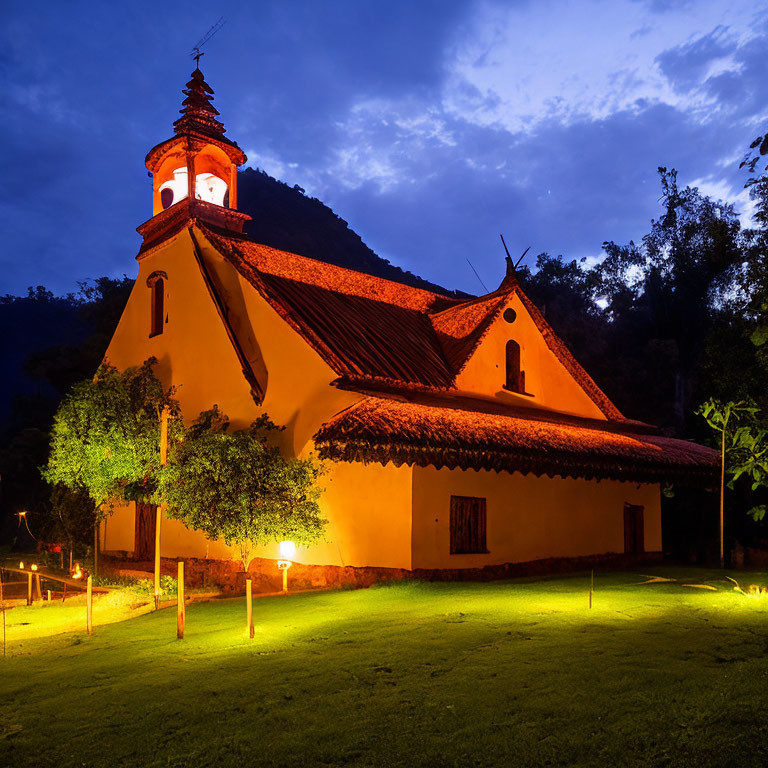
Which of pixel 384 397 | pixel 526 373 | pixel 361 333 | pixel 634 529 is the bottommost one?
pixel 634 529

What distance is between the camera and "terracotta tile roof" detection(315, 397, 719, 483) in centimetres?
1298

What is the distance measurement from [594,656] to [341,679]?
245 centimetres

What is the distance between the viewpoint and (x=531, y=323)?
2000 cm

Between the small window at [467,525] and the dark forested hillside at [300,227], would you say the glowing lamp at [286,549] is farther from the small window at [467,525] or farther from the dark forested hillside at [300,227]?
the dark forested hillside at [300,227]

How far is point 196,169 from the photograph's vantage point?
21797 mm

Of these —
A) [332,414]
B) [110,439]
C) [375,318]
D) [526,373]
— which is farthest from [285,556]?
[526,373]

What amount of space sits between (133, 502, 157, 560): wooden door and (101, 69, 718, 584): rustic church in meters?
0.05

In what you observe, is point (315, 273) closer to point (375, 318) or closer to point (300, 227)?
point (375, 318)

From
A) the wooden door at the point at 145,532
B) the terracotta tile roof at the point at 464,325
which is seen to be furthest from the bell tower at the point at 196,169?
the wooden door at the point at 145,532

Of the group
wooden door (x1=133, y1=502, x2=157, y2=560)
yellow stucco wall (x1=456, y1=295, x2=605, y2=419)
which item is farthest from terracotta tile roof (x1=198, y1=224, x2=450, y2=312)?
wooden door (x1=133, y1=502, x2=157, y2=560)

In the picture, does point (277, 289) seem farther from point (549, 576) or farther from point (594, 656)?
point (594, 656)

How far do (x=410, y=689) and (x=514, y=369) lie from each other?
13322 millimetres

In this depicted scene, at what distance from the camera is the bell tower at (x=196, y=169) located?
2031 centimetres

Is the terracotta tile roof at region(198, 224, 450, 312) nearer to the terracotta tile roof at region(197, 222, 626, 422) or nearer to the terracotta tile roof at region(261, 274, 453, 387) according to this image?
the terracotta tile roof at region(197, 222, 626, 422)
